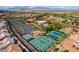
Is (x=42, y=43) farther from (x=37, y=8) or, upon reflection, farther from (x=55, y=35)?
(x=37, y=8)

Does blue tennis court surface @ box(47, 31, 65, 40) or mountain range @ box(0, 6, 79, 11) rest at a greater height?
mountain range @ box(0, 6, 79, 11)

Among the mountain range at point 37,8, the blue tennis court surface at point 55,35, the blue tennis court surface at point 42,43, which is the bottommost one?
the blue tennis court surface at point 42,43

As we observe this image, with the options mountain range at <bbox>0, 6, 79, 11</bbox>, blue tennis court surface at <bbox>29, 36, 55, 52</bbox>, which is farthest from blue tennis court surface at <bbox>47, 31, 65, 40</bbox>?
mountain range at <bbox>0, 6, 79, 11</bbox>

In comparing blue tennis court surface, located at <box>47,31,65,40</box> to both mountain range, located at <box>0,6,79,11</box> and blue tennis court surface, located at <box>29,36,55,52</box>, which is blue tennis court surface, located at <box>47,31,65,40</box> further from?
mountain range, located at <box>0,6,79,11</box>

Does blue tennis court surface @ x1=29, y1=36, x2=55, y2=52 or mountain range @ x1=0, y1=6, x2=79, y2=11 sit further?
mountain range @ x1=0, y1=6, x2=79, y2=11

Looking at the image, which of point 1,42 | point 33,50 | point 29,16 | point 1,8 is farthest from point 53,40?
point 1,8

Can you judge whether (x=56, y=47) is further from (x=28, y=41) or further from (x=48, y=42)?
(x=28, y=41)

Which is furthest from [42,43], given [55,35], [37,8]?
[37,8]

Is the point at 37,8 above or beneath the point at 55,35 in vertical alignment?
above

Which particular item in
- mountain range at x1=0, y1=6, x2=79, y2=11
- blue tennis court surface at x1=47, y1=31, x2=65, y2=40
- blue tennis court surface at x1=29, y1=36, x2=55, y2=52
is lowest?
blue tennis court surface at x1=29, y1=36, x2=55, y2=52

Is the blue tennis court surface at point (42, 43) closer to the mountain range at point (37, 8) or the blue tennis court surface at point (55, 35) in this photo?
the blue tennis court surface at point (55, 35)

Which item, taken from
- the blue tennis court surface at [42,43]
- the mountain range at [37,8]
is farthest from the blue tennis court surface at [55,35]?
the mountain range at [37,8]
